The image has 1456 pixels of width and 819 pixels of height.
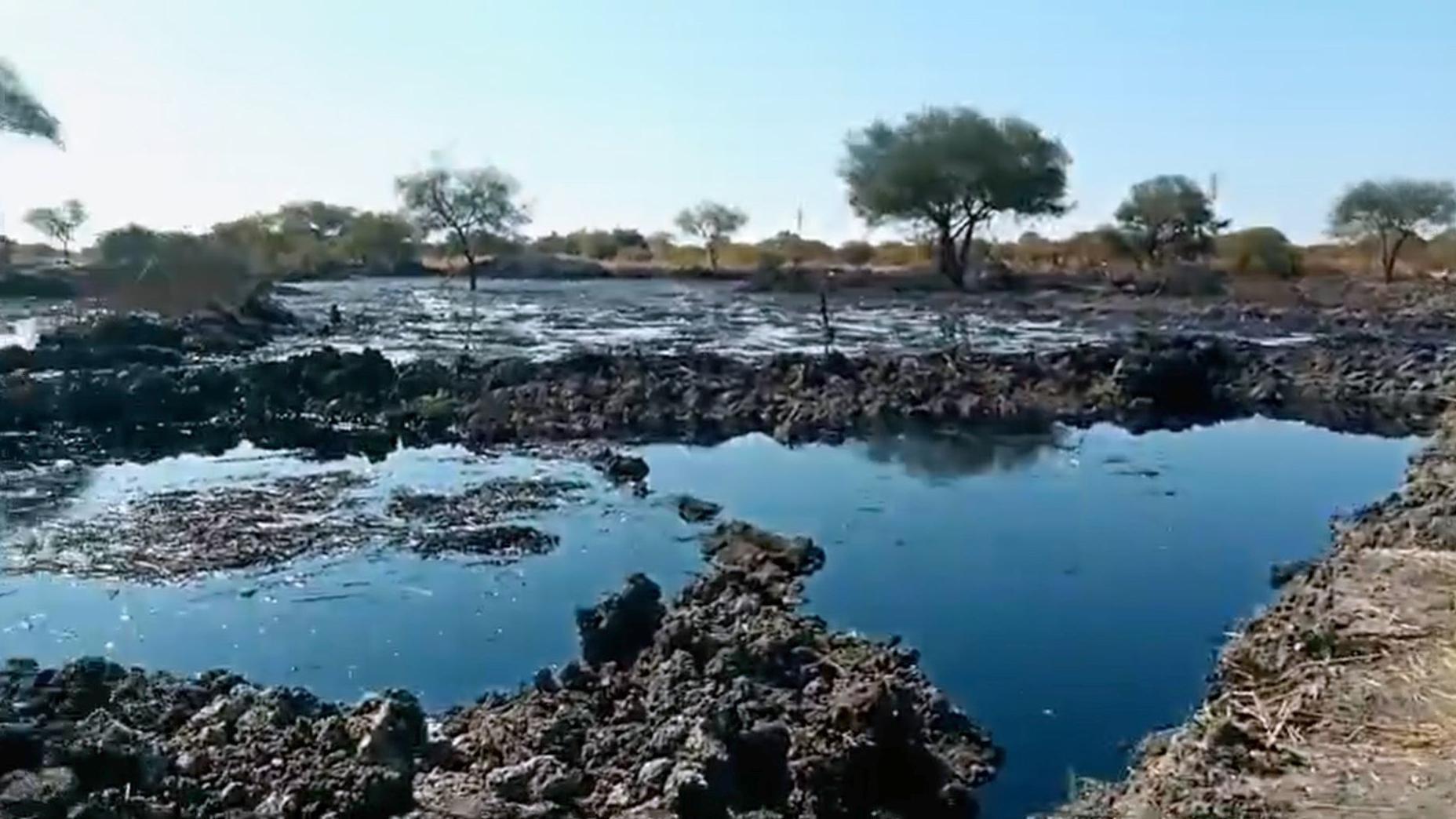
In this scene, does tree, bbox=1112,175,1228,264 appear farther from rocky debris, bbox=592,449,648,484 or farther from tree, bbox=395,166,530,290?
rocky debris, bbox=592,449,648,484

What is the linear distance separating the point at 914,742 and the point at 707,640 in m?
2.07

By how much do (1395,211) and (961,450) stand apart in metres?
42.8

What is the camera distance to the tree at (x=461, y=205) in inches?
2549

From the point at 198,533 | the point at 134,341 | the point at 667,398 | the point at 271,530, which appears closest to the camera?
the point at 198,533

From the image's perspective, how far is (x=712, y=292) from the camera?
54562 mm

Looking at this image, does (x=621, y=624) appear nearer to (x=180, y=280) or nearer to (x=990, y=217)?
(x=180, y=280)

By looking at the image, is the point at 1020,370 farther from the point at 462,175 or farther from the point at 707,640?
the point at 462,175

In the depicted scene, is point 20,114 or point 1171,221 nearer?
point 20,114

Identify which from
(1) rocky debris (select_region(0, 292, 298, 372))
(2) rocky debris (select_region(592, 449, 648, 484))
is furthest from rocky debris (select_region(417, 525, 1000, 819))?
(1) rocky debris (select_region(0, 292, 298, 372))

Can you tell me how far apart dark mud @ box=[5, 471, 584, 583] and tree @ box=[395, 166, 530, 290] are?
157 feet

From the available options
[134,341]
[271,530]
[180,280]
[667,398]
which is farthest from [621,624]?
[180,280]

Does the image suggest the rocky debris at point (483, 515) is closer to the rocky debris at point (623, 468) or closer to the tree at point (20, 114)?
the rocky debris at point (623, 468)

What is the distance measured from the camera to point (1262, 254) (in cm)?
5544

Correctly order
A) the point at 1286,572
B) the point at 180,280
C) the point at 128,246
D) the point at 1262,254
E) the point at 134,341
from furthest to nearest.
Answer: the point at 1262,254
the point at 128,246
the point at 180,280
the point at 134,341
the point at 1286,572
